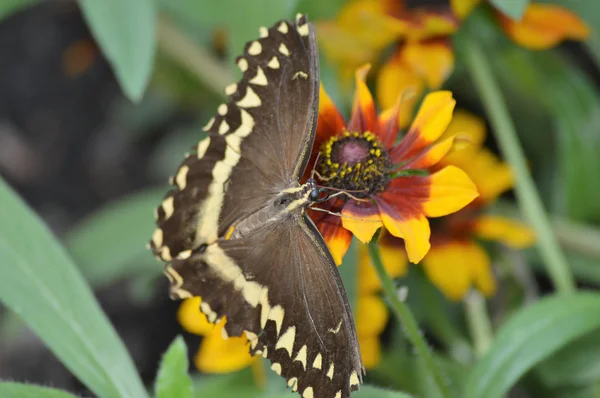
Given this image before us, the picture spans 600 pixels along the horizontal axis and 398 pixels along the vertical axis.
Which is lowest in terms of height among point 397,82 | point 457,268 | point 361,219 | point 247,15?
point 457,268

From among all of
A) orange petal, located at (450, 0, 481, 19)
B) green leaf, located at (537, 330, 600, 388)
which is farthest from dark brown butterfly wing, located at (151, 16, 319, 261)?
green leaf, located at (537, 330, 600, 388)

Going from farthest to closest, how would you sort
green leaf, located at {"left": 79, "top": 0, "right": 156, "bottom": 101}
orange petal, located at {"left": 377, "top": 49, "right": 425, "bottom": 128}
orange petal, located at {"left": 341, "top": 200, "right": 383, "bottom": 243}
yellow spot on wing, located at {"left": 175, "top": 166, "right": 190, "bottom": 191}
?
orange petal, located at {"left": 377, "top": 49, "right": 425, "bottom": 128} → green leaf, located at {"left": 79, "top": 0, "right": 156, "bottom": 101} → yellow spot on wing, located at {"left": 175, "top": 166, "right": 190, "bottom": 191} → orange petal, located at {"left": 341, "top": 200, "right": 383, "bottom": 243}

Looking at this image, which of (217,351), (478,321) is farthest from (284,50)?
(478,321)

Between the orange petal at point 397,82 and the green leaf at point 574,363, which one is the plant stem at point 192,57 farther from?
the green leaf at point 574,363

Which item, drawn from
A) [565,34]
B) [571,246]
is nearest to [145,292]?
[571,246]

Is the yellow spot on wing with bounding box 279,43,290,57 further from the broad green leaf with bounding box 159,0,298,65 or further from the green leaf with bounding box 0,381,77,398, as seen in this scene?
the green leaf with bounding box 0,381,77,398

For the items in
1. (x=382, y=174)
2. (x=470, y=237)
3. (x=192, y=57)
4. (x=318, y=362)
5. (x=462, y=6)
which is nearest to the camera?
(x=318, y=362)

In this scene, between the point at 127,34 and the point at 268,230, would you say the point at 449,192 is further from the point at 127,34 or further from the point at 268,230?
the point at 127,34
